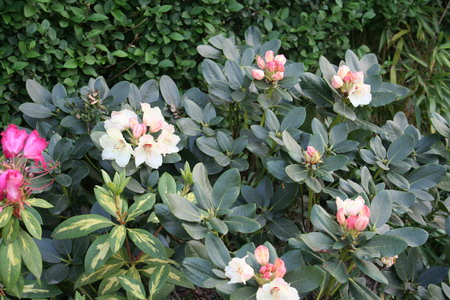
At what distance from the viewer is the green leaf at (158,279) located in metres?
1.38

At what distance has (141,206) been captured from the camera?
1.41m

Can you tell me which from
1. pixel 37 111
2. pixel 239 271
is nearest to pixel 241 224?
pixel 239 271

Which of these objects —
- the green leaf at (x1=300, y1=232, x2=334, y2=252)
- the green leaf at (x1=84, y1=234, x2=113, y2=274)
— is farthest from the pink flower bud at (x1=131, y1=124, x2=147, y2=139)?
the green leaf at (x1=300, y1=232, x2=334, y2=252)

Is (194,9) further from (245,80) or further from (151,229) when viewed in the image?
(151,229)

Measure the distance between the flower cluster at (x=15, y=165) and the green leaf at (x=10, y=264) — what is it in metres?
0.08

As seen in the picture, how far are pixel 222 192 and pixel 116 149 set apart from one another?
32 centimetres

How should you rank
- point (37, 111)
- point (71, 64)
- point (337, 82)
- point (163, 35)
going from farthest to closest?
point (163, 35) < point (71, 64) < point (37, 111) < point (337, 82)

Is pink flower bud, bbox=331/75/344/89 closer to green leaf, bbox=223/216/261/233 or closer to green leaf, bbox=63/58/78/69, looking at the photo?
green leaf, bbox=223/216/261/233

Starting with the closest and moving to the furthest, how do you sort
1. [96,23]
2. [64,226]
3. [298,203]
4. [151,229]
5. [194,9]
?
[64,226] → [151,229] → [298,203] → [96,23] → [194,9]

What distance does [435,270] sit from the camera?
1.66m

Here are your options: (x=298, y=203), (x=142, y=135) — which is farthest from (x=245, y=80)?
(x=298, y=203)

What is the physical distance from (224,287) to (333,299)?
568mm

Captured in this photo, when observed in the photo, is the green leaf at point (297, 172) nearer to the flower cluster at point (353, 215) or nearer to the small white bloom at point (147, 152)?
the flower cluster at point (353, 215)

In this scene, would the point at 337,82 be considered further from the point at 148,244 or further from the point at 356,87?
the point at 148,244
